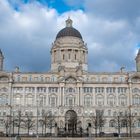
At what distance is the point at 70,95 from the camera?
12312 centimetres

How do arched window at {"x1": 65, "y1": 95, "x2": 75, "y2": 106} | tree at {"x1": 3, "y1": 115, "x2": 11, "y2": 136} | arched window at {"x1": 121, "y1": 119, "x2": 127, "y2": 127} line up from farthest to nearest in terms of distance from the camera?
arched window at {"x1": 65, "y1": 95, "x2": 75, "y2": 106} < arched window at {"x1": 121, "y1": 119, "x2": 127, "y2": 127} < tree at {"x1": 3, "y1": 115, "x2": 11, "y2": 136}

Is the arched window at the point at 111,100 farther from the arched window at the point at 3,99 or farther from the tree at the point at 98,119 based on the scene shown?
the arched window at the point at 3,99

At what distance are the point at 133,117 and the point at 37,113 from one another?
3286 centimetres

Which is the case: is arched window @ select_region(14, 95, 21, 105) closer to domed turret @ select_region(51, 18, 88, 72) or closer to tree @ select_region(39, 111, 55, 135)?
tree @ select_region(39, 111, 55, 135)

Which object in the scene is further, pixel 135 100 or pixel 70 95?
pixel 135 100

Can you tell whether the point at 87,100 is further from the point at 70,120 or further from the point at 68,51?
the point at 68,51

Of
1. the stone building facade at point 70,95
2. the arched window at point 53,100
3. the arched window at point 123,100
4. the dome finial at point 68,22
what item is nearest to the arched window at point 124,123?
the stone building facade at point 70,95

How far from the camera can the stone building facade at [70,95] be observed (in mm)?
120750

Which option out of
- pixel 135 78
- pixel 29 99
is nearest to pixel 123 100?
pixel 135 78

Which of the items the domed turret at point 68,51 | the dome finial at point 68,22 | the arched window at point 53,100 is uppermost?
the dome finial at point 68,22

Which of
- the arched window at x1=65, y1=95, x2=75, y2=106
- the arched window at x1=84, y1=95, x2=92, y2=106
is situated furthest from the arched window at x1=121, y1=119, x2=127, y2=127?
the arched window at x1=65, y1=95, x2=75, y2=106

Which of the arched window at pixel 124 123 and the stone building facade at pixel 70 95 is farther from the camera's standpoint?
the stone building facade at pixel 70 95

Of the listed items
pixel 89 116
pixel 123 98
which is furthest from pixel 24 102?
pixel 123 98

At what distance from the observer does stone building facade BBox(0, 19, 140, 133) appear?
120750mm
